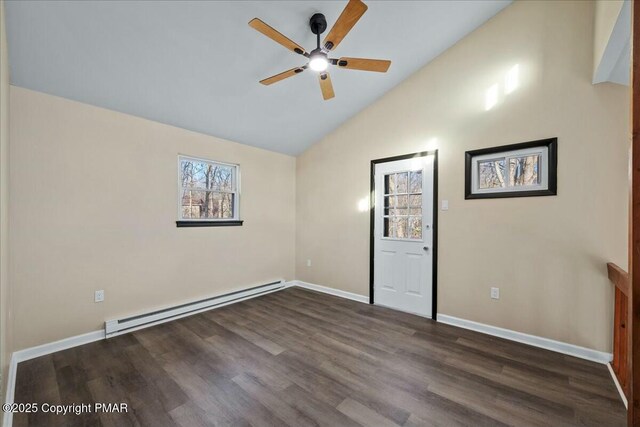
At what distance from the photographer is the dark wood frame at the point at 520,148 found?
257cm

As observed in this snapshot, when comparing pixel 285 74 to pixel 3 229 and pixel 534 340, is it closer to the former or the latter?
pixel 3 229

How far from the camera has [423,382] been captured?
2072mm

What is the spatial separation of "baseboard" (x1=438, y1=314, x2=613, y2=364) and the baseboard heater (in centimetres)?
270

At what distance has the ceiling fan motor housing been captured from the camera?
239cm

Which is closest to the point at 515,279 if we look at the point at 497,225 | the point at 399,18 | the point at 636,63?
the point at 497,225

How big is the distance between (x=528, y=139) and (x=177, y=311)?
14.6 feet

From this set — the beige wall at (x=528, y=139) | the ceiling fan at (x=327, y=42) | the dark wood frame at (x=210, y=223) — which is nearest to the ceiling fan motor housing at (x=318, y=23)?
the ceiling fan at (x=327, y=42)

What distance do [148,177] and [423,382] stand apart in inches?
139

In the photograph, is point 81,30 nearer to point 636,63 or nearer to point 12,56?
point 12,56

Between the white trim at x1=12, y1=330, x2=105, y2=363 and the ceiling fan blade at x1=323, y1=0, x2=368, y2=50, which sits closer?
the ceiling fan blade at x1=323, y1=0, x2=368, y2=50

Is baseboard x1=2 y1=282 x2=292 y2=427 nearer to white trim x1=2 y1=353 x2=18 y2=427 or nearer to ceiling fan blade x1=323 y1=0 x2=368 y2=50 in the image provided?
white trim x1=2 y1=353 x2=18 y2=427

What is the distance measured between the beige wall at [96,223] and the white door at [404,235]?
2.25m

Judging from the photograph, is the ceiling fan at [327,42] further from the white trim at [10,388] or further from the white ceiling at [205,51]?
the white trim at [10,388]

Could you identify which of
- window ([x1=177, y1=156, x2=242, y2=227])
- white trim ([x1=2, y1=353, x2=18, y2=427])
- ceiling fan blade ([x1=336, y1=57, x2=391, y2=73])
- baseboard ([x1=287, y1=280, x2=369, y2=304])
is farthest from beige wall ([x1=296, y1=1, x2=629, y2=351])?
white trim ([x1=2, y1=353, x2=18, y2=427])
